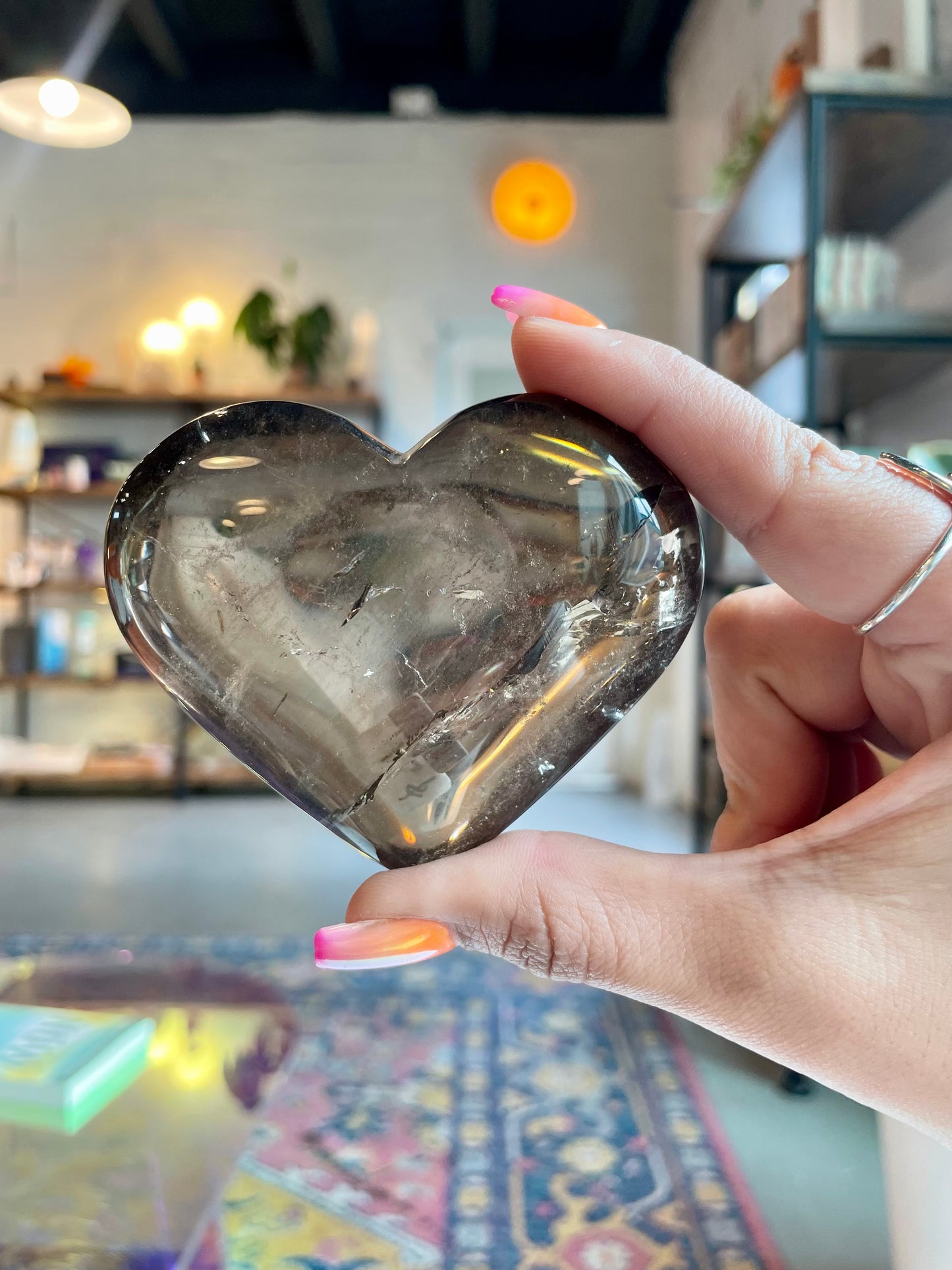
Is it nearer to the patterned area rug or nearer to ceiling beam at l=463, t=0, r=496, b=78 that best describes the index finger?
the patterned area rug

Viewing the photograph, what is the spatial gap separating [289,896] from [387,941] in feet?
8.09

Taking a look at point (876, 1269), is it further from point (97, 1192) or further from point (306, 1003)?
point (306, 1003)

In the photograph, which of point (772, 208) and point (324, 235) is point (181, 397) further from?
point (772, 208)

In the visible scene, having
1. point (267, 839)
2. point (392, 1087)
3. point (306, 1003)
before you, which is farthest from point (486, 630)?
point (267, 839)

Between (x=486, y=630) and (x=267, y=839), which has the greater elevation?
(x=486, y=630)

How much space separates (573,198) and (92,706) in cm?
353

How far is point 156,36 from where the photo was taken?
4.10 metres

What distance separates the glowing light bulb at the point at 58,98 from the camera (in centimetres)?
319

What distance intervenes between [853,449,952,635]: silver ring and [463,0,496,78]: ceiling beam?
4292 millimetres

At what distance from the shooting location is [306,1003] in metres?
1.91

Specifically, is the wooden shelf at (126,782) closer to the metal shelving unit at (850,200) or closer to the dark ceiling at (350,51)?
the metal shelving unit at (850,200)

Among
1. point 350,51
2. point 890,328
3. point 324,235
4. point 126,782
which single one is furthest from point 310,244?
point 890,328

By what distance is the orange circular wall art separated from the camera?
174 inches

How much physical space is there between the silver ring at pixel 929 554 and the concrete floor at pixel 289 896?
1.10 metres
